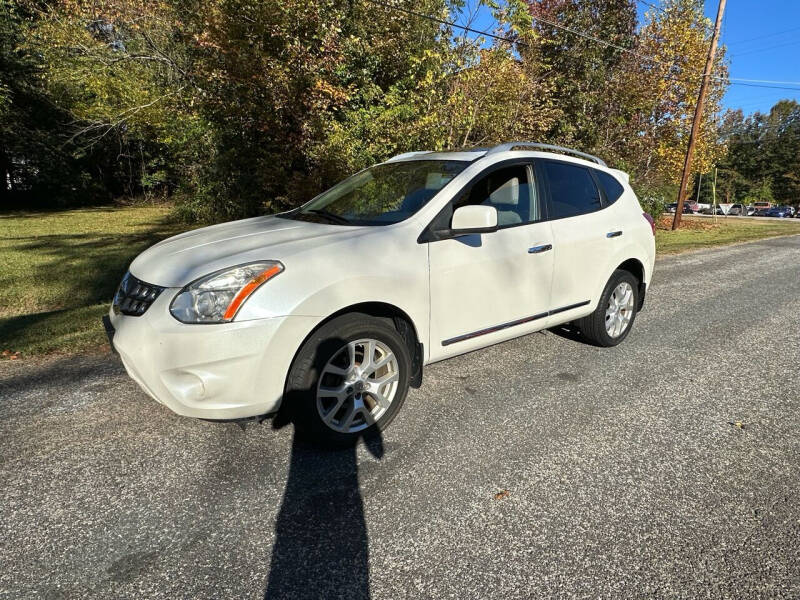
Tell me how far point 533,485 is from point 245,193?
11.3m

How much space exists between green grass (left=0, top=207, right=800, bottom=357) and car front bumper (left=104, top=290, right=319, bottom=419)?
100 inches

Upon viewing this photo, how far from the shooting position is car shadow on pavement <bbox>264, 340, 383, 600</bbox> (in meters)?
1.89

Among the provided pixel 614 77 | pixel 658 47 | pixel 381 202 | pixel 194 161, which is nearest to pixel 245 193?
pixel 194 161

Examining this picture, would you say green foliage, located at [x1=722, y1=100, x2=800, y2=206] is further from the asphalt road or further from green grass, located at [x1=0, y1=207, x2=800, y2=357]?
the asphalt road

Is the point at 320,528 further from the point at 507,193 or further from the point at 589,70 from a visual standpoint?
the point at 589,70

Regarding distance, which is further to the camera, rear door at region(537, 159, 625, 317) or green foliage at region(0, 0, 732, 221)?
green foliage at region(0, 0, 732, 221)

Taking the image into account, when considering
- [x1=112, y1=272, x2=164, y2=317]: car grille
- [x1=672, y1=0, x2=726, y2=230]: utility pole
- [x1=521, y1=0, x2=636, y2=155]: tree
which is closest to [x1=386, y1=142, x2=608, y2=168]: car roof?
[x1=112, y1=272, x2=164, y2=317]: car grille

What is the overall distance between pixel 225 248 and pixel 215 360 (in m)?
0.76

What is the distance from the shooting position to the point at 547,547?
82.2 inches

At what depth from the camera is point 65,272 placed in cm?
853

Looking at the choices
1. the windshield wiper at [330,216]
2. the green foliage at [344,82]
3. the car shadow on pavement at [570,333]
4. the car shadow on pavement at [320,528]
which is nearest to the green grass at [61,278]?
the windshield wiper at [330,216]

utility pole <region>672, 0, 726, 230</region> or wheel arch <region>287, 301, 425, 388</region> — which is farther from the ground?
utility pole <region>672, 0, 726, 230</region>

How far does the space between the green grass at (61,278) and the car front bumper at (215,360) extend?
257 cm

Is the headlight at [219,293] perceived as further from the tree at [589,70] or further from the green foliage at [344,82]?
the tree at [589,70]
